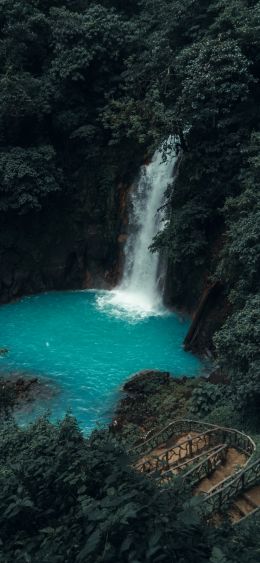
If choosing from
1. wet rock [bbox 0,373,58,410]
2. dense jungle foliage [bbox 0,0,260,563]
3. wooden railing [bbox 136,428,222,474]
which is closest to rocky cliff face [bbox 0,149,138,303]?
dense jungle foliage [bbox 0,0,260,563]

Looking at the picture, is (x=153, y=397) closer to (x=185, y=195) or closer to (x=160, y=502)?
(x=185, y=195)

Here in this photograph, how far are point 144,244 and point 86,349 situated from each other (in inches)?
215

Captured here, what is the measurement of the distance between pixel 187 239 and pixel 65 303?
19.6 feet

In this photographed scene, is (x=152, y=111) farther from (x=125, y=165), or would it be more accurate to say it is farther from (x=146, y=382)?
(x=146, y=382)

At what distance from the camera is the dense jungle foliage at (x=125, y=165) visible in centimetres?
460

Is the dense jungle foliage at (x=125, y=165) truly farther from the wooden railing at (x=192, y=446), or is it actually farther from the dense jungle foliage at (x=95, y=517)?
the wooden railing at (x=192, y=446)

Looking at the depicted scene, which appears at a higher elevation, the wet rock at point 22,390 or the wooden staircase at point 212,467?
the wooden staircase at point 212,467

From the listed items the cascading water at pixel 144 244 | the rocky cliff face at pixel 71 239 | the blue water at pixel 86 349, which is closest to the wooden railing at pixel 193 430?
the blue water at pixel 86 349

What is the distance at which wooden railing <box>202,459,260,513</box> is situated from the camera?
6.96m

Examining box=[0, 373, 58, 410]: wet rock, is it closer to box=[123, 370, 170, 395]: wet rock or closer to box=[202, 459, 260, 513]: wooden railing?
box=[123, 370, 170, 395]: wet rock

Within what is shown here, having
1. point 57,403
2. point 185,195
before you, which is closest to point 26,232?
point 185,195

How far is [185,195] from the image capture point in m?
18.3

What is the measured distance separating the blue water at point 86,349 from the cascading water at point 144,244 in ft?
2.96

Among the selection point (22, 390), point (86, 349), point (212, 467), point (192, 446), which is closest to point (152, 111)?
point (86, 349)
